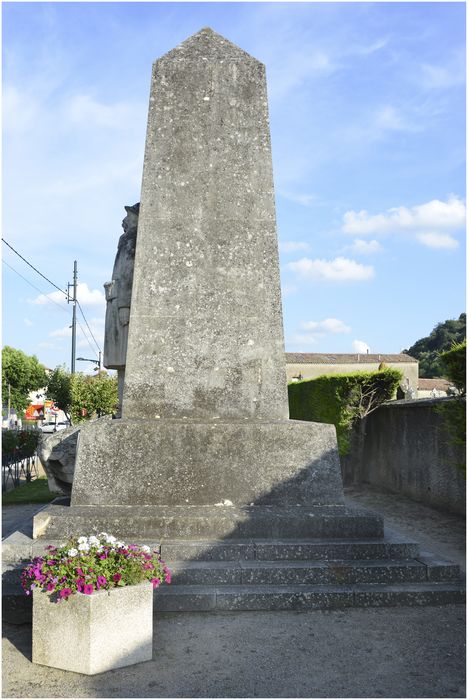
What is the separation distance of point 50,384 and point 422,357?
38.8 meters

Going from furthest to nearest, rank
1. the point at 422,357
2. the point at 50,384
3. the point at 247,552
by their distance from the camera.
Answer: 1. the point at 422,357
2. the point at 50,384
3. the point at 247,552

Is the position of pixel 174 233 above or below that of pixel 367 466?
above

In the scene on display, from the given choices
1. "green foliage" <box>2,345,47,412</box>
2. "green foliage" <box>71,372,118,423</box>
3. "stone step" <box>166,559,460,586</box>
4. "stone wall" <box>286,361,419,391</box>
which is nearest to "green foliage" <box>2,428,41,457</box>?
"green foliage" <box>71,372,118,423</box>

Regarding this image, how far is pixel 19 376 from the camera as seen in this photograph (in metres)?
48.9

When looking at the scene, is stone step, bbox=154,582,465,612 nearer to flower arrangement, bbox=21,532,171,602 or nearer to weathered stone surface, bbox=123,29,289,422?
flower arrangement, bbox=21,532,171,602

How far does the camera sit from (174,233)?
20.7 feet

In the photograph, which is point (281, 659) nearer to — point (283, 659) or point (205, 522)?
point (283, 659)

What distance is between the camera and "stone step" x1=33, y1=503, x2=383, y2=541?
208 inches

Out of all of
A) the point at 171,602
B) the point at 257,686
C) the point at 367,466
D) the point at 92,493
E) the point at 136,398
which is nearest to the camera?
the point at 257,686

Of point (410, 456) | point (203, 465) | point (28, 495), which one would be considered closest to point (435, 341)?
point (410, 456)

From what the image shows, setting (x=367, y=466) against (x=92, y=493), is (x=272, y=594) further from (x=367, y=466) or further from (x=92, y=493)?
(x=367, y=466)

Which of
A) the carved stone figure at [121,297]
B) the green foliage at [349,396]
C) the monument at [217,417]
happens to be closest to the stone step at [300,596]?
the monument at [217,417]

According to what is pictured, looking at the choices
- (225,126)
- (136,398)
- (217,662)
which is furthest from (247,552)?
(225,126)

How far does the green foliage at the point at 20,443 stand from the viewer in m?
16.2
